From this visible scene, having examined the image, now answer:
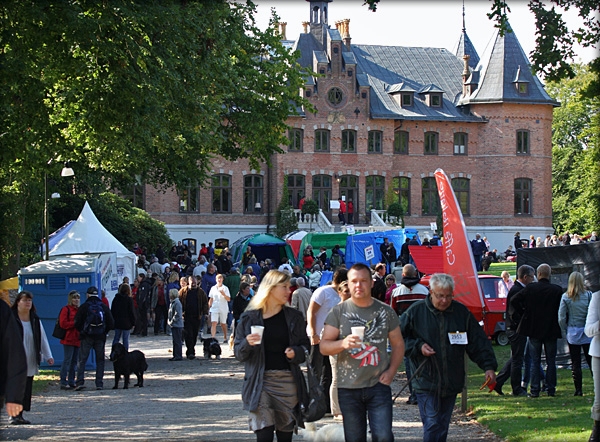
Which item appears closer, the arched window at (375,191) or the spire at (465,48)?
the arched window at (375,191)

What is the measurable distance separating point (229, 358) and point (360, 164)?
3996 centimetres

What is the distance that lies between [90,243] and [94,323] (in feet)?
45.7

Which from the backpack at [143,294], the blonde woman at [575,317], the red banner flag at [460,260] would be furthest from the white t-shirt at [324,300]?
the backpack at [143,294]

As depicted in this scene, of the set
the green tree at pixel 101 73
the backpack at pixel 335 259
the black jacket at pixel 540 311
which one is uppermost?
the green tree at pixel 101 73

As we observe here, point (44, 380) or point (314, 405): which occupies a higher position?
point (314, 405)

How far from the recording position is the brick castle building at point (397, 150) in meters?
59.9

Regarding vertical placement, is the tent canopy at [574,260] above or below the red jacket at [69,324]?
above

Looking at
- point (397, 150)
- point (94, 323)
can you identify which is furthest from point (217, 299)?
point (397, 150)

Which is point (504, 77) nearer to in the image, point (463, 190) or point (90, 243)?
point (463, 190)

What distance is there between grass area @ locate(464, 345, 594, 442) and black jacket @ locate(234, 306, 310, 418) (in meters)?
3.20

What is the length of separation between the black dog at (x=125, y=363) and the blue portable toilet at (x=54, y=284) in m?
2.78

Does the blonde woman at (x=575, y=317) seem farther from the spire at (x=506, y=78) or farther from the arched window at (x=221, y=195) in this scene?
the spire at (x=506, y=78)

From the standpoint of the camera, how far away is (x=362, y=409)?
26.6ft

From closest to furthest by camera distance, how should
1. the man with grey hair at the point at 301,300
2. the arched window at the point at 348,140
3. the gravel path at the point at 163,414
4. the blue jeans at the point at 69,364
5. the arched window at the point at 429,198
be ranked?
1. the gravel path at the point at 163,414
2. the man with grey hair at the point at 301,300
3. the blue jeans at the point at 69,364
4. the arched window at the point at 348,140
5. the arched window at the point at 429,198
